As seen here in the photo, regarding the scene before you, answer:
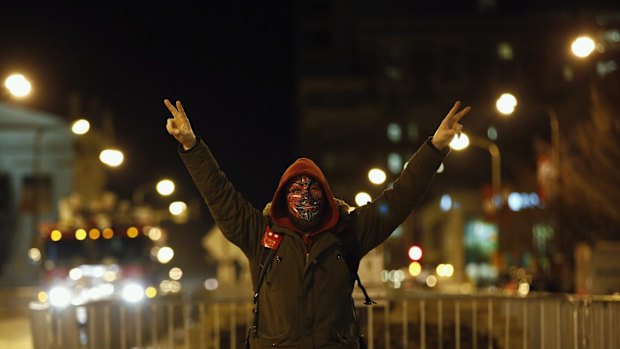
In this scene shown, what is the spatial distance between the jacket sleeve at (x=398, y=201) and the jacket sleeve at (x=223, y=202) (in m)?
0.57

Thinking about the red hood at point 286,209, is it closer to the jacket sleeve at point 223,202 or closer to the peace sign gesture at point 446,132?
the jacket sleeve at point 223,202

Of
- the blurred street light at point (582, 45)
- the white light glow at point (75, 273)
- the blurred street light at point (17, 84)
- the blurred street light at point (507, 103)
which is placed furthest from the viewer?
the white light glow at point (75, 273)

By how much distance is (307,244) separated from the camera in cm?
563

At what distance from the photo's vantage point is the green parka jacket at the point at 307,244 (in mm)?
5492

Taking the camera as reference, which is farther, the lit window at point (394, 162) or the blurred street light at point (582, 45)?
the lit window at point (394, 162)

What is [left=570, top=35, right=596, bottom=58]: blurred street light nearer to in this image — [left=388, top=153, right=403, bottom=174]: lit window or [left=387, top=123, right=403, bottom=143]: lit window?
[left=388, top=153, right=403, bottom=174]: lit window

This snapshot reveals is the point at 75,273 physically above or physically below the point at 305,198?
below

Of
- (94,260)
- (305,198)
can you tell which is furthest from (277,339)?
(94,260)

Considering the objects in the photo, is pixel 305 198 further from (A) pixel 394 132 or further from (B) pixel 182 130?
(A) pixel 394 132

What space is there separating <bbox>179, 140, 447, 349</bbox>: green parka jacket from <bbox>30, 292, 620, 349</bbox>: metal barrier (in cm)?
401

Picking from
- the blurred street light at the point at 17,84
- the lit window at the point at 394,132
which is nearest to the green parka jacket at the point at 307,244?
the blurred street light at the point at 17,84

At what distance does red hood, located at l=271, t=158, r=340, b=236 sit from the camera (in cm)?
566

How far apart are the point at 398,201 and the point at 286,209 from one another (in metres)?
0.63

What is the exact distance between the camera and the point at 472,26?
91562 mm
